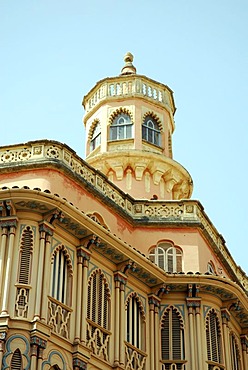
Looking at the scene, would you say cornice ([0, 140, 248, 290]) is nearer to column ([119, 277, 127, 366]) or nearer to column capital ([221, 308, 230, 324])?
column ([119, 277, 127, 366])

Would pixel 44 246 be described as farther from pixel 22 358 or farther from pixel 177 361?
pixel 177 361

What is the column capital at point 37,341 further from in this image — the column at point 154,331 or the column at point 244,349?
the column at point 244,349

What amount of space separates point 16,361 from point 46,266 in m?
3.16

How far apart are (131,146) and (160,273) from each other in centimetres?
956

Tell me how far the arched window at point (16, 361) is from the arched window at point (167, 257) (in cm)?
901

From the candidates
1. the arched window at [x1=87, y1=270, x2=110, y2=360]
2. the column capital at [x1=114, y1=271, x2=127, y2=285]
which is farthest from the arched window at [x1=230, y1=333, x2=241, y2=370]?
the arched window at [x1=87, y1=270, x2=110, y2=360]

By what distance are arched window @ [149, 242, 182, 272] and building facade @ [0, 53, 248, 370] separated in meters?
0.04

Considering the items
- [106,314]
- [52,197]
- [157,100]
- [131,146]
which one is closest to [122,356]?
[106,314]

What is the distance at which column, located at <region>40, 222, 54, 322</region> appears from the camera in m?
24.5

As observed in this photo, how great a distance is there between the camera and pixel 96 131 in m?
39.2

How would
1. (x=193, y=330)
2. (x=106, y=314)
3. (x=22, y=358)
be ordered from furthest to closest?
(x=193, y=330), (x=106, y=314), (x=22, y=358)

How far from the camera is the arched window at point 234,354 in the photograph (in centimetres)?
3108

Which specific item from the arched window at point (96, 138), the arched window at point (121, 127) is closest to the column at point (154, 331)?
the arched window at point (121, 127)

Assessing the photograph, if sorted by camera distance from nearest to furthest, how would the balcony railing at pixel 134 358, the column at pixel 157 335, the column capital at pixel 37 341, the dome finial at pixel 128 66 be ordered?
the column capital at pixel 37 341 < the balcony railing at pixel 134 358 < the column at pixel 157 335 < the dome finial at pixel 128 66
